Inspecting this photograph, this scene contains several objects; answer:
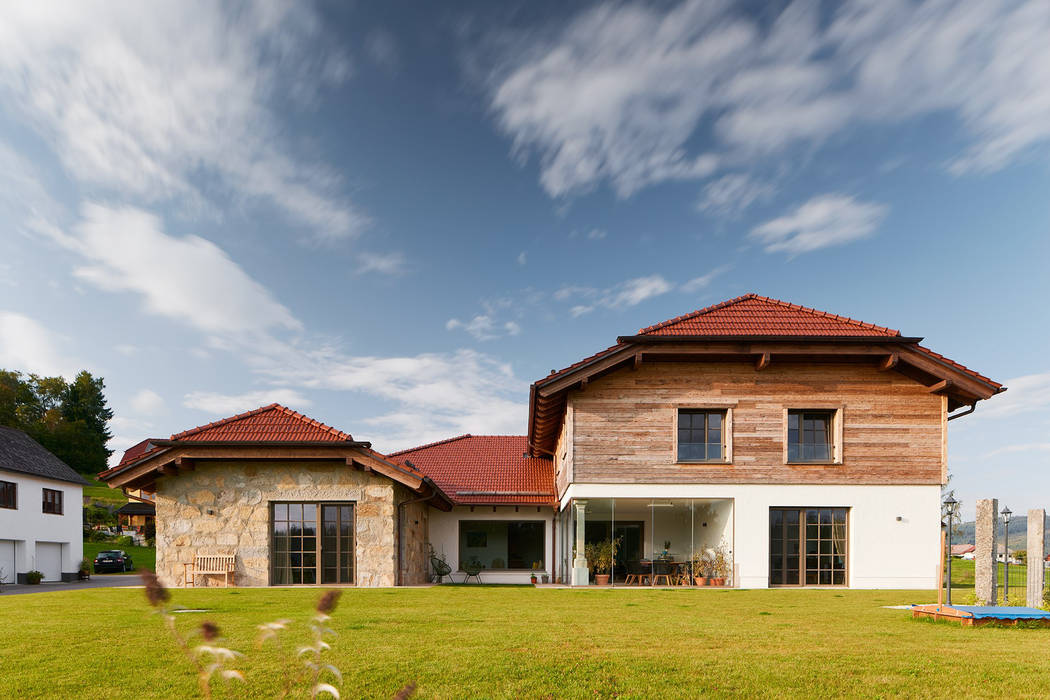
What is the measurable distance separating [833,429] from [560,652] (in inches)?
519

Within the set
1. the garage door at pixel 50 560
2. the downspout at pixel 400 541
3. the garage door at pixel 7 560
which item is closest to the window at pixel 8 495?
the garage door at pixel 7 560

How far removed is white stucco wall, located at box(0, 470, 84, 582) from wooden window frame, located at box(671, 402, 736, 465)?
2661 cm

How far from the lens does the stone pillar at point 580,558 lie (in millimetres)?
17500

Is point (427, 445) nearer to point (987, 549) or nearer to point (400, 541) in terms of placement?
point (400, 541)

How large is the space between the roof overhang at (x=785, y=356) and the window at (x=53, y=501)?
26015mm

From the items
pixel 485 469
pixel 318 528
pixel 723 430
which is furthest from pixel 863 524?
pixel 318 528

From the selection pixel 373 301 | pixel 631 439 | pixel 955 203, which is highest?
pixel 955 203

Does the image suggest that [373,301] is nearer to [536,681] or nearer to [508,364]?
[508,364]

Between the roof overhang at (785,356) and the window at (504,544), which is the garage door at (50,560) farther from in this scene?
the roof overhang at (785,356)

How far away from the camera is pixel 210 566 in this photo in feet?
56.1

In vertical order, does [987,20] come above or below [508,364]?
above

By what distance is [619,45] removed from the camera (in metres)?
14.0

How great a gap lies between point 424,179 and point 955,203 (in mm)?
15344

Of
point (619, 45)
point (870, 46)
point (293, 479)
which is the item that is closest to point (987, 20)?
point (870, 46)
